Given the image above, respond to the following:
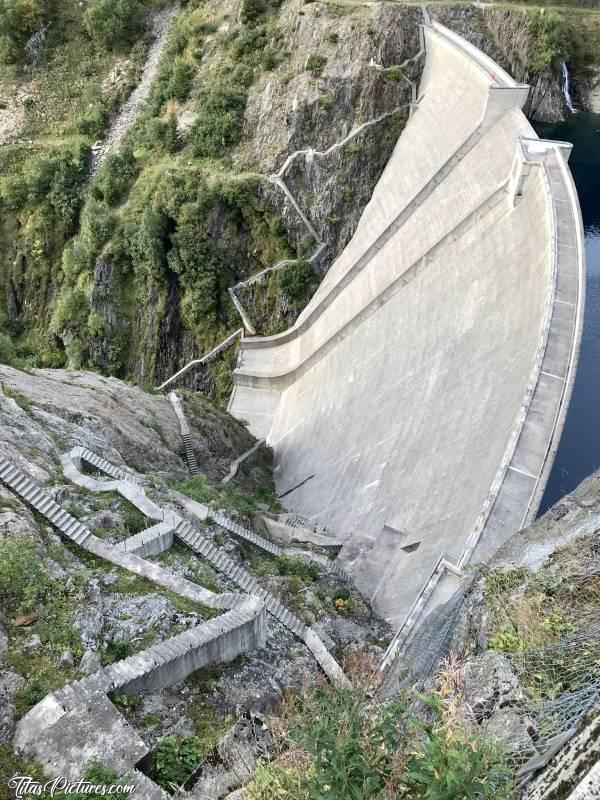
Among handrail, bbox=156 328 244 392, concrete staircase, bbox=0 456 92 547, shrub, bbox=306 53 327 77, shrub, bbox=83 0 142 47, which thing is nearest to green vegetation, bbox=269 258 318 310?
handrail, bbox=156 328 244 392

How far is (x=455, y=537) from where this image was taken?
13.9 metres

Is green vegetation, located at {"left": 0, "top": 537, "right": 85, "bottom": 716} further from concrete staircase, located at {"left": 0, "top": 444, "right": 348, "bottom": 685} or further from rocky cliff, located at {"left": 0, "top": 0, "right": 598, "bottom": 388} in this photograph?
rocky cliff, located at {"left": 0, "top": 0, "right": 598, "bottom": 388}

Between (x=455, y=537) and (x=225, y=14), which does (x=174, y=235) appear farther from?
(x=455, y=537)

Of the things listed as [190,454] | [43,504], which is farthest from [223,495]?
[43,504]

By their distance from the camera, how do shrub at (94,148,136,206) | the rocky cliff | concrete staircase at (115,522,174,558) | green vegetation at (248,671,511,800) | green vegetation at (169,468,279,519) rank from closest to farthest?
green vegetation at (248,671,511,800) → concrete staircase at (115,522,174,558) → green vegetation at (169,468,279,519) → the rocky cliff → shrub at (94,148,136,206)

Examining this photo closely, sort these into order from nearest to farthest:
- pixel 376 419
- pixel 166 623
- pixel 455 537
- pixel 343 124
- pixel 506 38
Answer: pixel 166 623 → pixel 455 537 → pixel 376 419 → pixel 343 124 → pixel 506 38

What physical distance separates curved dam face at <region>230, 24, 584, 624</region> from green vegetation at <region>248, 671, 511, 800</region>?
22.6ft

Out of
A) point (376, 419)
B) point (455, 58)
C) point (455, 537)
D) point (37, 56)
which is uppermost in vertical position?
point (455, 58)

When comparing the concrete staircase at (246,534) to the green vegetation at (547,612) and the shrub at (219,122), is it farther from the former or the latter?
the shrub at (219,122)

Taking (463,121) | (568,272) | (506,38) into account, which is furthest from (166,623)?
(506,38)

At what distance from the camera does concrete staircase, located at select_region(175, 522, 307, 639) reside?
41.4 feet

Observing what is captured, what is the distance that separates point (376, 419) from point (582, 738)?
56.0 ft

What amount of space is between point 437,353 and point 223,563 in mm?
11460

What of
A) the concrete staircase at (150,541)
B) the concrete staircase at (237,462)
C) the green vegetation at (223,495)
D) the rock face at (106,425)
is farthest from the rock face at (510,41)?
the concrete staircase at (150,541)
